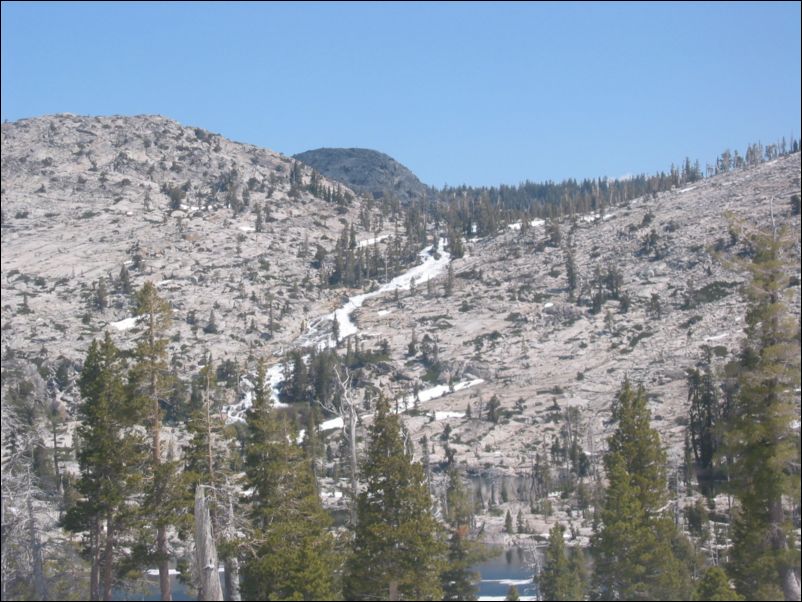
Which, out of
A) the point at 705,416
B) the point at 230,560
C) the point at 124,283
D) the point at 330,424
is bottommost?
the point at 230,560

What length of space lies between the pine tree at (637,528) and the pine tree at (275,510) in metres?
13.9

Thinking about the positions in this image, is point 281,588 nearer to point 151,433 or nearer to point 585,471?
point 151,433

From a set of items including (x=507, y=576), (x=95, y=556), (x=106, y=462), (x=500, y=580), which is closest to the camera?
(x=106, y=462)

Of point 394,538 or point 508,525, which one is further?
point 508,525

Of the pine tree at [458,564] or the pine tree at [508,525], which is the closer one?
the pine tree at [458,564]

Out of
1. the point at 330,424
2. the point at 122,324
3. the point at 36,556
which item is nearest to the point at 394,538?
the point at 36,556

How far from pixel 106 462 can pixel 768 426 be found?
25.7m

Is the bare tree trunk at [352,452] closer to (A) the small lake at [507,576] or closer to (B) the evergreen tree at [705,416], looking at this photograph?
(A) the small lake at [507,576]

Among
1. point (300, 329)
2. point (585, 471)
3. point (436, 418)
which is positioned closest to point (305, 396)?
point (436, 418)

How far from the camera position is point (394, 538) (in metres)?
33.5

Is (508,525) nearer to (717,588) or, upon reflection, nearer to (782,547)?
(717,588)

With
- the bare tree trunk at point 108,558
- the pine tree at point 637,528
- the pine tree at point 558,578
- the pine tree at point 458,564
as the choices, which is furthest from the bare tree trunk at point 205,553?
the pine tree at point 558,578

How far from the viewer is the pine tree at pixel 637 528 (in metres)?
40.7

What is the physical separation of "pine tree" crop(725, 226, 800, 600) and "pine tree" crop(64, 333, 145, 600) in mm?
23624
